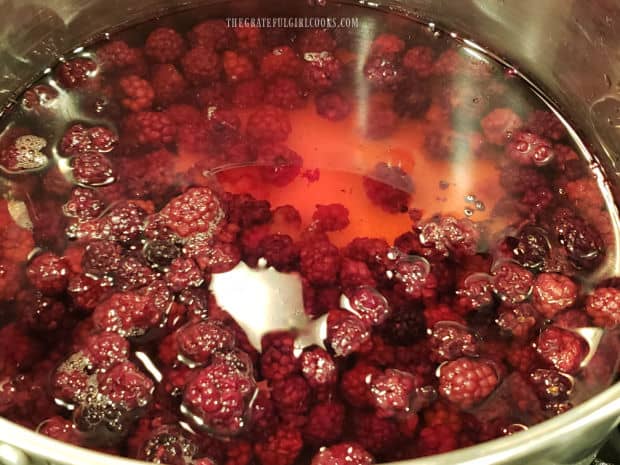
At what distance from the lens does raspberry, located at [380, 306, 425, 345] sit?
1.19 meters

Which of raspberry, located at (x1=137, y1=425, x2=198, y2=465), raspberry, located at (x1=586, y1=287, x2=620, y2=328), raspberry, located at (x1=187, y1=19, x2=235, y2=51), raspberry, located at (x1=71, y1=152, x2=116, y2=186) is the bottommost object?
raspberry, located at (x1=137, y1=425, x2=198, y2=465)

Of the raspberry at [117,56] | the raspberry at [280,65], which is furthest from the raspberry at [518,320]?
the raspberry at [117,56]

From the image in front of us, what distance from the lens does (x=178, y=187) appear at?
1.35 meters

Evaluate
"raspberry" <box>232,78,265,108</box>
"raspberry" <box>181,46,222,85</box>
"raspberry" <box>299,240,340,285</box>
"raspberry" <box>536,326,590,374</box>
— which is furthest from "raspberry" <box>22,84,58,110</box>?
"raspberry" <box>536,326,590,374</box>

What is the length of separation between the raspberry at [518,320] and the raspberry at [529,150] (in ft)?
1.11

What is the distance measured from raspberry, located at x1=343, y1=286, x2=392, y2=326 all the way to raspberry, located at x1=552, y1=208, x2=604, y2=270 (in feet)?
1.22

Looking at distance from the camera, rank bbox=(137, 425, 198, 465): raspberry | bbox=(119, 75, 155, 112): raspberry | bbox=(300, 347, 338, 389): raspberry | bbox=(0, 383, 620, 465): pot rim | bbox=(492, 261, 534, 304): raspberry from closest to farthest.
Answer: bbox=(0, 383, 620, 465): pot rim
bbox=(137, 425, 198, 465): raspberry
bbox=(300, 347, 338, 389): raspberry
bbox=(492, 261, 534, 304): raspberry
bbox=(119, 75, 155, 112): raspberry

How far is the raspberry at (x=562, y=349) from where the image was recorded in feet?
3.84

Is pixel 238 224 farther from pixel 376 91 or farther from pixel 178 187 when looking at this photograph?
pixel 376 91

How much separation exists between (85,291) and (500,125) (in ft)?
2.94

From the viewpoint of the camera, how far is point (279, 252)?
4.18 ft

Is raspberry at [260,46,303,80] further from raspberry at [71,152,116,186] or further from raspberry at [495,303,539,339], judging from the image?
raspberry at [495,303,539,339]

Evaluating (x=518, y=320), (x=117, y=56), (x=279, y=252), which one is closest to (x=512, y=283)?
(x=518, y=320)

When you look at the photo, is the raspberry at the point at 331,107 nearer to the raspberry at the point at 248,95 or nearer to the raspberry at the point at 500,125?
the raspberry at the point at 248,95
